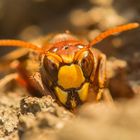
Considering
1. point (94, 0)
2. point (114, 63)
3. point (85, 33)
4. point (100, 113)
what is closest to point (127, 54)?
point (114, 63)

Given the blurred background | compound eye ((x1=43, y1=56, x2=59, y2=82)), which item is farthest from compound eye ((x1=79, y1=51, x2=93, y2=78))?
the blurred background

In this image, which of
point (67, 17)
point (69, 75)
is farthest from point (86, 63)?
point (67, 17)

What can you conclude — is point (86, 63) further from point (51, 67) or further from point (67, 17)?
point (67, 17)

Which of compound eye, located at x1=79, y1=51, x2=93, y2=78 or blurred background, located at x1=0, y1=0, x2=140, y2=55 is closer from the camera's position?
compound eye, located at x1=79, y1=51, x2=93, y2=78

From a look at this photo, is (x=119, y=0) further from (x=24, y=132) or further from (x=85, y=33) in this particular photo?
Result: (x=24, y=132)

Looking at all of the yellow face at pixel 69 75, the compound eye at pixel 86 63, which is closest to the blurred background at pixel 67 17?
the compound eye at pixel 86 63

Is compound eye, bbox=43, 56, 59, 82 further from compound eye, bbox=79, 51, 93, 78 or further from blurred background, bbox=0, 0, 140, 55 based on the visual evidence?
blurred background, bbox=0, 0, 140, 55

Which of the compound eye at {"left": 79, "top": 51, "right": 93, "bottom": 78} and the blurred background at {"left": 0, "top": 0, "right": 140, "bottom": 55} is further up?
the blurred background at {"left": 0, "top": 0, "right": 140, "bottom": 55}
